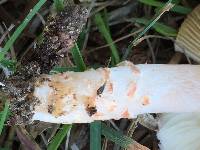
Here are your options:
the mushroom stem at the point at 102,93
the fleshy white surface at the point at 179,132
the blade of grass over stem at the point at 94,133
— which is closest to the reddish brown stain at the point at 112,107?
the mushroom stem at the point at 102,93

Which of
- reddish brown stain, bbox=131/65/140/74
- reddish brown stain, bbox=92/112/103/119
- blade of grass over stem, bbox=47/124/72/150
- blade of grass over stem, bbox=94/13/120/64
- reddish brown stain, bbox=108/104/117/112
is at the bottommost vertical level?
reddish brown stain, bbox=92/112/103/119

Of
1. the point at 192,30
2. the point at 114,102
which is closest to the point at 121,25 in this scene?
the point at 192,30

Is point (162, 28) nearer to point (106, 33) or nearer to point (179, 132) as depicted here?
point (106, 33)

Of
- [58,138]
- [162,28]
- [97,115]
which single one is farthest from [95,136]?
[162,28]

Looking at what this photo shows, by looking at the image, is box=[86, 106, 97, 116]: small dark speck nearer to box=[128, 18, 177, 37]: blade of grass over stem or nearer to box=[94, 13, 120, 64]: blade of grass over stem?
box=[94, 13, 120, 64]: blade of grass over stem

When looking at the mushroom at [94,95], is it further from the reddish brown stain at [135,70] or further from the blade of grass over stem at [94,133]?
the blade of grass over stem at [94,133]

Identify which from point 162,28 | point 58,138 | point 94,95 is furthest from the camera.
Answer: point 162,28

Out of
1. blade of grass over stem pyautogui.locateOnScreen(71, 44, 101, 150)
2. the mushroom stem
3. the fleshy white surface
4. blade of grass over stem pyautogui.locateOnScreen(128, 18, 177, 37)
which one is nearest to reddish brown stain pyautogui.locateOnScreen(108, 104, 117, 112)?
the mushroom stem
